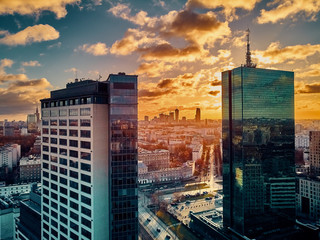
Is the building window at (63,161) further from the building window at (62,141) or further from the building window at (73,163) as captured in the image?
the building window at (62,141)

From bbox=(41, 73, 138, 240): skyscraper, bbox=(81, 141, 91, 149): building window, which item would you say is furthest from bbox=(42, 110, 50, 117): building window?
bbox=(81, 141, 91, 149): building window

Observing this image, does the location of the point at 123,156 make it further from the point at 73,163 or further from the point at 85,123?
the point at 73,163

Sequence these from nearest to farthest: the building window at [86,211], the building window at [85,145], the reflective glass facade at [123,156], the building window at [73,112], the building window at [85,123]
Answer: the building window at [86,211] → the building window at [85,145] → the building window at [85,123] → the reflective glass facade at [123,156] → the building window at [73,112]

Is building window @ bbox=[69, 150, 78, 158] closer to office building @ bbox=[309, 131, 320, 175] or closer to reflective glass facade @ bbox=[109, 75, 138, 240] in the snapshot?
reflective glass facade @ bbox=[109, 75, 138, 240]

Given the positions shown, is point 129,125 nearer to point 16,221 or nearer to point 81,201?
point 81,201

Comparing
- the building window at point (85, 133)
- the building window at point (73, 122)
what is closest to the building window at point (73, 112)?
the building window at point (73, 122)
